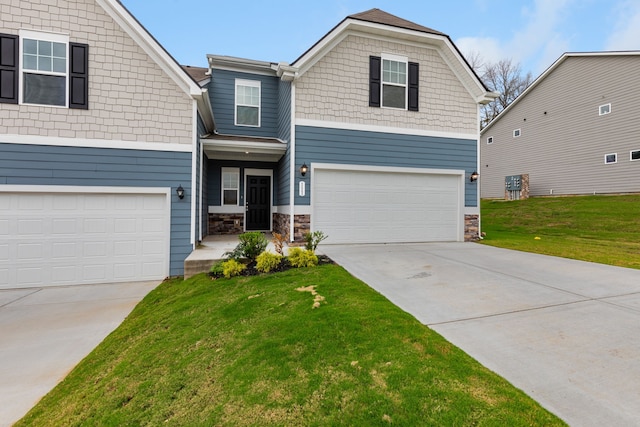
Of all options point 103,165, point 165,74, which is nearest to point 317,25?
point 165,74

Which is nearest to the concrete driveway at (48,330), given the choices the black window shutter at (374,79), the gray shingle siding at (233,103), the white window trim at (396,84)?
the gray shingle siding at (233,103)

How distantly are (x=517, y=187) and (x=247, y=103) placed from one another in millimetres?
17633

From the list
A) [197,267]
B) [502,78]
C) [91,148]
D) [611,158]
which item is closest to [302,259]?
[197,267]

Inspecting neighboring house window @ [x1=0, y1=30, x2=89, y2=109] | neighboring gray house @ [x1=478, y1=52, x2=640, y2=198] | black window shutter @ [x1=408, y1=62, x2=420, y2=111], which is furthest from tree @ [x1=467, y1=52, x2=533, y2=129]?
neighboring house window @ [x1=0, y1=30, x2=89, y2=109]

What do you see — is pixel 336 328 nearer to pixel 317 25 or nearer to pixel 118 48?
pixel 118 48

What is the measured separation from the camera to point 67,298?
6066 millimetres

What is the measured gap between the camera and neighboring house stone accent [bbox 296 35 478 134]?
341 inches

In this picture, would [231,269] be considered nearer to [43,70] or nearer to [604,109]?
[43,70]

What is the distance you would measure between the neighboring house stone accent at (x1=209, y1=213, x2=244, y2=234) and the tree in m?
27.5

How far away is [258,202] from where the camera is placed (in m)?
11.4

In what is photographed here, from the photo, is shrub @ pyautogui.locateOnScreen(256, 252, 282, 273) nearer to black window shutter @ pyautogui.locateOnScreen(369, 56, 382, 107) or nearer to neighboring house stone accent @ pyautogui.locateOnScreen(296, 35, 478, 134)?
neighboring house stone accent @ pyautogui.locateOnScreen(296, 35, 478, 134)

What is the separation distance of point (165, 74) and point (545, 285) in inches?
354

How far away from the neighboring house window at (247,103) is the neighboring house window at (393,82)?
14.3 feet

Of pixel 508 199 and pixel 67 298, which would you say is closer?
pixel 67 298
